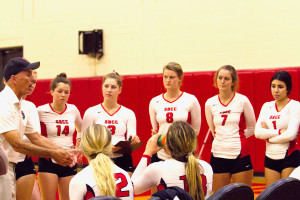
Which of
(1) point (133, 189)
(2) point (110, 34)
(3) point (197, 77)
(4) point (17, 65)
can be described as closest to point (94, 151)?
(1) point (133, 189)

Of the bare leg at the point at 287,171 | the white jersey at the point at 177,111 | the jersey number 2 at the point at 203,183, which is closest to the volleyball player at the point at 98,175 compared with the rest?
the jersey number 2 at the point at 203,183

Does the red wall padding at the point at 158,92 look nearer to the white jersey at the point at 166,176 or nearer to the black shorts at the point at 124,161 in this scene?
the black shorts at the point at 124,161

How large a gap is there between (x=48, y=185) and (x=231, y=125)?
2187 mm

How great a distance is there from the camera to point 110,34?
10.4 metres

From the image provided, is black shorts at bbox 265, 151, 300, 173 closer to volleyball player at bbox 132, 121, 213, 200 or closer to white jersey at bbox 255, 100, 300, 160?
white jersey at bbox 255, 100, 300, 160

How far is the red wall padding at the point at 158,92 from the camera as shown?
319 inches

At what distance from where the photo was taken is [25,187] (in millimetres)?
4590

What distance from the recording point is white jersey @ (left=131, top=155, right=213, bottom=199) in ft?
10.0

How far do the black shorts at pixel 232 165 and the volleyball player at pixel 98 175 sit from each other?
221 cm

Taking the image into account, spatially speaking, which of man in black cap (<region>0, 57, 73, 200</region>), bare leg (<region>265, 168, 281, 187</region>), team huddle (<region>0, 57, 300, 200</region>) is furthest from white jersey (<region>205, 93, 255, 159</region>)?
man in black cap (<region>0, 57, 73, 200</region>)

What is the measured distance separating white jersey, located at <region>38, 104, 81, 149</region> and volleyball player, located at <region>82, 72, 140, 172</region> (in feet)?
1.31

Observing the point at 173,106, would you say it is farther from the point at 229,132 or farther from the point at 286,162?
the point at 286,162

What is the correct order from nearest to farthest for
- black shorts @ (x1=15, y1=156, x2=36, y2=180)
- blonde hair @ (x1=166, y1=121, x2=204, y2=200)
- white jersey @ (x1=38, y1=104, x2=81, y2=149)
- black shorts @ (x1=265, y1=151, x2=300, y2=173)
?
blonde hair @ (x1=166, y1=121, x2=204, y2=200)
black shorts @ (x1=15, y1=156, x2=36, y2=180)
black shorts @ (x1=265, y1=151, x2=300, y2=173)
white jersey @ (x1=38, y1=104, x2=81, y2=149)

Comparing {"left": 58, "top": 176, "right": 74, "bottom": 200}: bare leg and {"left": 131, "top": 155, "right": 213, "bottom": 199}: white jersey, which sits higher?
{"left": 131, "top": 155, "right": 213, "bottom": 199}: white jersey
